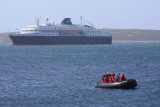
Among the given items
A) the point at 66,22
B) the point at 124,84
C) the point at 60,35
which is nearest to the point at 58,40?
the point at 60,35

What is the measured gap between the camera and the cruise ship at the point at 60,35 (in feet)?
470

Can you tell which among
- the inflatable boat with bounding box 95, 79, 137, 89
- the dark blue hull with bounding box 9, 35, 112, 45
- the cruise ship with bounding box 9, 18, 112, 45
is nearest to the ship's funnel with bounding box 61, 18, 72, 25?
the cruise ship with bounding box 9, 18, 112, 45

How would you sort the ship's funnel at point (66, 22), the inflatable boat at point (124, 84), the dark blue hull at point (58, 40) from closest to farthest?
the inflatable boat at point (124, 84), the dark blue hull at point (58, 40), the ship's funnel at point (66, 22)

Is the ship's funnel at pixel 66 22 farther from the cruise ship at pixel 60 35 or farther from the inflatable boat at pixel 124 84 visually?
the inflatable boat at pixel 124 84

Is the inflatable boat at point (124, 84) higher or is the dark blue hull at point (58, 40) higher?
the inflatable boat at point (124, 84)

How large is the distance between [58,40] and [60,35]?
7.09ft

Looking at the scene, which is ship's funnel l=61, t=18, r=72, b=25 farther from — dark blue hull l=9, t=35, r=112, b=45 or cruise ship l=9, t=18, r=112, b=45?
dark blue hull l=9, t=35, r=112, b=45

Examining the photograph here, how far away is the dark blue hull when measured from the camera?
143 meters

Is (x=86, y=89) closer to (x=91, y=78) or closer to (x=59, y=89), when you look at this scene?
(x=59, y=89)

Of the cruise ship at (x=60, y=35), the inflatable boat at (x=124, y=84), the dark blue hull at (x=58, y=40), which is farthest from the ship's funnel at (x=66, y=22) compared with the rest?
the inflatable boat at (x=124, y=84)

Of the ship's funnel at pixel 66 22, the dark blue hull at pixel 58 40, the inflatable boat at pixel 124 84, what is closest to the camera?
the inflatable boat at pixel 124 84

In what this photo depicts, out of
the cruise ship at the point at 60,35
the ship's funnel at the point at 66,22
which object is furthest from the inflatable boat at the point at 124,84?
the ship's funnel at the point at 66,22

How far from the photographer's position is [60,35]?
14975 cm

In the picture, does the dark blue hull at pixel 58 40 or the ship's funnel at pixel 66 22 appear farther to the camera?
the ship's funnel at pixel 66 22
